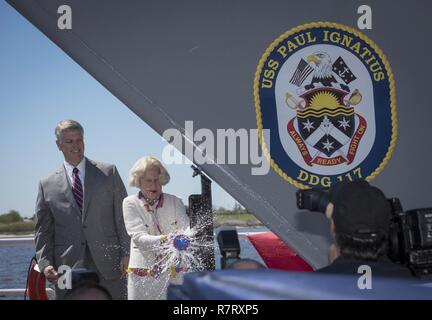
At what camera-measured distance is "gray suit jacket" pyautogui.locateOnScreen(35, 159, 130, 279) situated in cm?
328

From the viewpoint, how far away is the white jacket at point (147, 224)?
3119 millimetres

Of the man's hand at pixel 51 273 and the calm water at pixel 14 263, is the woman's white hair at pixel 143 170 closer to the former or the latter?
the man's hand at pixel 51 273

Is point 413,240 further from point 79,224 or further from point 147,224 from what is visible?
point 79,224

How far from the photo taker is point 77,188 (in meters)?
3.33

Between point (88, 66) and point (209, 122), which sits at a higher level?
point (88, 66)

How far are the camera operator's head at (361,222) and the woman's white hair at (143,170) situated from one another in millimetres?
1555

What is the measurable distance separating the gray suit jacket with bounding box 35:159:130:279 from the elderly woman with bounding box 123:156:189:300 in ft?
0.58

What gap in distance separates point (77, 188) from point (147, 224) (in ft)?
1.50

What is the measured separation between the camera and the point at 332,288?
4.13ft

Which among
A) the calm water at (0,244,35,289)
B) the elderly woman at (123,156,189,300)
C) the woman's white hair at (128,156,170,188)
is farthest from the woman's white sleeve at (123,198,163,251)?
the calm water at (0,244,35,289)

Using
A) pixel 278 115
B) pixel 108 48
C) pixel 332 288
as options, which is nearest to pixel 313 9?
pixel 278 115
